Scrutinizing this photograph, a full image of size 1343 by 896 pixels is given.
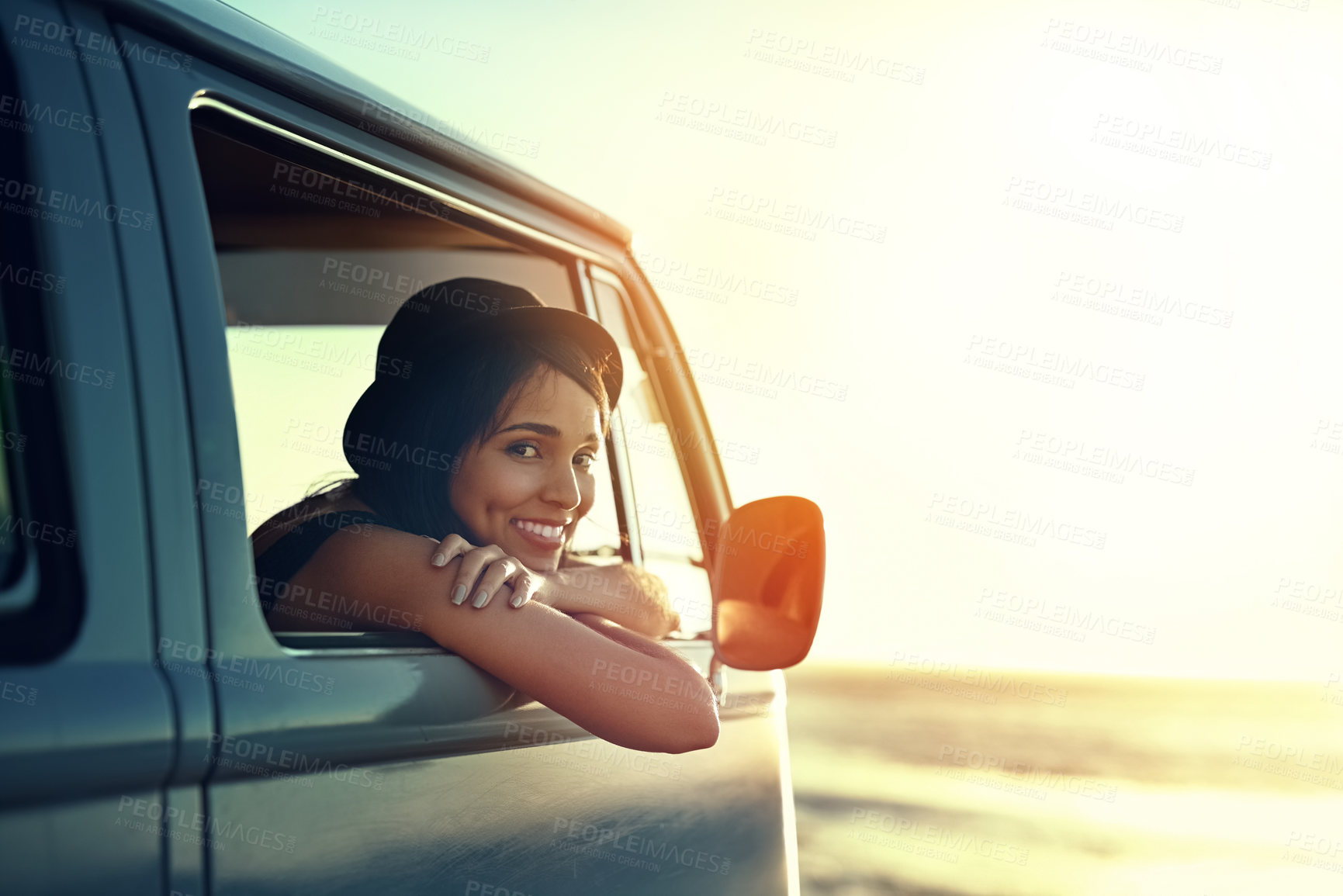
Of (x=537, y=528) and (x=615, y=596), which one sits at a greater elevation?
→ (x=537, y=528)

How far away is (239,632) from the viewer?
47.7 inches

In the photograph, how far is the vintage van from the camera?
103 centimetres

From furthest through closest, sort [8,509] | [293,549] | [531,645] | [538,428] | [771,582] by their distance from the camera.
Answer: [538,428] < [771,582] < [293,549] < [531,645] < [8,509]

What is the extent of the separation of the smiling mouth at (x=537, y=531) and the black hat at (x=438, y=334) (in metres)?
0.32

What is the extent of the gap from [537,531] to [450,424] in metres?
0.26

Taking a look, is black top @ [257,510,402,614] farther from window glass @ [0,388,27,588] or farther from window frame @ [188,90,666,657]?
window glass @ [0,388,27,588]

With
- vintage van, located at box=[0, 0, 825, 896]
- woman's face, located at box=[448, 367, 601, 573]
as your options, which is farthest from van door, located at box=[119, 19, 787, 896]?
woman's face, located at box=[448, 367, 601, 573]

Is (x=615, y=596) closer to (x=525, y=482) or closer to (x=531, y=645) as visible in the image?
Result: (x=525, y=482)

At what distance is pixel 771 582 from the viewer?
6.24 ft

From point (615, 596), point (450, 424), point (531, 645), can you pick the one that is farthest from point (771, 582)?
point (450, 424)

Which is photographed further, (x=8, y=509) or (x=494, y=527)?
(x=494, y=527)

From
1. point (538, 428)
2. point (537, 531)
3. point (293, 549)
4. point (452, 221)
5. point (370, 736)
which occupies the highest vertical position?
point (452, 221)

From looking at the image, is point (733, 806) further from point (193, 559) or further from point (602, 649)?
point (193, 559)

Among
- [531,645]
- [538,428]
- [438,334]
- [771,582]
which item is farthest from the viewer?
[438,334]
